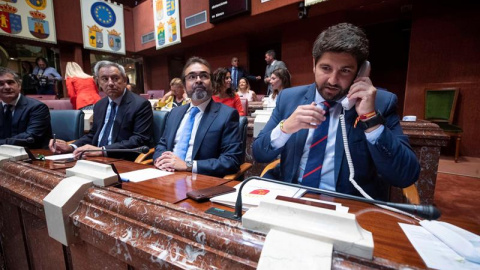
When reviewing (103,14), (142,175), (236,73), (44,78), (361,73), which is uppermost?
(103,14)

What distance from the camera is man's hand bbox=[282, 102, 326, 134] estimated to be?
95 centimetres

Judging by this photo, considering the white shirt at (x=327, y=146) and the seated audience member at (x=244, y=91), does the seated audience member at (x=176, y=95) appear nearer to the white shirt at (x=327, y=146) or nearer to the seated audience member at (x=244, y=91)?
the seated audience member at (x=244, y=91)

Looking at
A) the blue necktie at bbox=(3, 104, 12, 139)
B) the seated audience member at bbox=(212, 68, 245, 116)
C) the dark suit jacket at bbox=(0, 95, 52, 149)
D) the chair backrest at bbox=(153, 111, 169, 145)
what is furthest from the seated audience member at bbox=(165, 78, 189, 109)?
the blue necktie at bbox=(3, 104, 12, 139)

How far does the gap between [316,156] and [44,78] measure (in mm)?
7344

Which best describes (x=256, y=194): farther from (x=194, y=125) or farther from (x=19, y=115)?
(x=19, y=115)

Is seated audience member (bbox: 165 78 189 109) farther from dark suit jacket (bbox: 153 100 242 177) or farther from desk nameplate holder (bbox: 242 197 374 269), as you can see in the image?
desk nameplate holder (bbox: 242 197 374 269)

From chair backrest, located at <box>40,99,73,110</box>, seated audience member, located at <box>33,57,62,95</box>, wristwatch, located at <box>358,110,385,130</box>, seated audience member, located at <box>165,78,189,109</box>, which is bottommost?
wristwatch, located at <box>358,110,385,130</box>

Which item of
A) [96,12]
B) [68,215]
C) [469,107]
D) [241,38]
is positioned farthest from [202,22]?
[68,215]

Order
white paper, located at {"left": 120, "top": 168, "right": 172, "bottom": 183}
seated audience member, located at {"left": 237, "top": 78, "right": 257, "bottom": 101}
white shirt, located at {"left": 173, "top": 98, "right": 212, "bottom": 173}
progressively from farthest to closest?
seated audience member, located at {"left": 237, "top": 78, "right": 257, "bottom": 101} < white shirt, located at {"left": 173, "top": 98, "right": 212, "bottom": 173} < white paper, located at {"left": 120, "top": 168, "right": 172, "bottom": 183}

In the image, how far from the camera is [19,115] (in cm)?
233

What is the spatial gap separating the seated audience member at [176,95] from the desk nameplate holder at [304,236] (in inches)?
146

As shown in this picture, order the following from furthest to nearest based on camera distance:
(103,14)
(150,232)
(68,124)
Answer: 1. (103,14)
2. (68,124)
3. (150,232)

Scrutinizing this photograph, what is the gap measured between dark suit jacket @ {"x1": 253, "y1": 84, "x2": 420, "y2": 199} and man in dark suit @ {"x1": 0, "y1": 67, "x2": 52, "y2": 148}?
2.27 metres

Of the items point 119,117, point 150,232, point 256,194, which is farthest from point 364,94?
point 119,117
